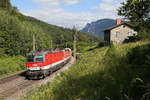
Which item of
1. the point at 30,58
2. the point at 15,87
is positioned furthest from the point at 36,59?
the point at 15,87

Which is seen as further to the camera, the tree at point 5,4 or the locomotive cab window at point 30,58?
the tree at point 5,4

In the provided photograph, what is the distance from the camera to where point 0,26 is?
1363 inches

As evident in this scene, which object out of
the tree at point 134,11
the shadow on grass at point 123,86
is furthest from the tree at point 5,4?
the shadow on grass at point 123,86

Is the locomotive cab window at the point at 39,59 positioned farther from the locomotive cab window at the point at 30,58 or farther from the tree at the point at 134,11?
the tree at the point at 134,11

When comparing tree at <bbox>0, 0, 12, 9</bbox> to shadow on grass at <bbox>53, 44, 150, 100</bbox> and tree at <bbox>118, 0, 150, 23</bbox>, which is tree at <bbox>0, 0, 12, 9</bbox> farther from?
shadow on grass at <bbox>53, 44, 150, 100</bbox>

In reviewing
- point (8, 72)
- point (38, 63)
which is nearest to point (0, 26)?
point (8, 72)

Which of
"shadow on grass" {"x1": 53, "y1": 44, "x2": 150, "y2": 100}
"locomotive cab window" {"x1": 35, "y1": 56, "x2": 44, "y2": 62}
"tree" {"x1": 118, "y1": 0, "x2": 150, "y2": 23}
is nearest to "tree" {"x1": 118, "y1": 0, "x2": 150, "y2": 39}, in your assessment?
"tree" {"x1": 118, "y1": 0, "x2": 150, "y2": 23}

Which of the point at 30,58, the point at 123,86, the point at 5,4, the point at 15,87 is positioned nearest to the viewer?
the point at 123,86

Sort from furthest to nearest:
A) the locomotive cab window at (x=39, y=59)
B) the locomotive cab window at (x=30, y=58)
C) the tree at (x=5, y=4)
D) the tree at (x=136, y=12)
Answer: the tree at (x=5, y=4) < the tree at (x=136, y=12) < the locomotive cab window at (x=30, y=58) < the locomotive cab window at (x=39, y=59)

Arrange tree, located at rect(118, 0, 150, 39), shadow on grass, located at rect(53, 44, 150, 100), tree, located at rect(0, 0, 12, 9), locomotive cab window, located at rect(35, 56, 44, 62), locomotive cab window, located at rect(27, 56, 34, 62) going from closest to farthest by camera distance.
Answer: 1. shadow on grass, located at rect(53, 44, 150, 100)
2. locomotive cab window, located at rect(35, 56, 44, 62)
3. locomotive cab window, located at rect(27, 56, 34, 62)
4. tree, located at rect(118, 0, 150, 39)
5. tree, located at rect(0, 0, 12, 9)

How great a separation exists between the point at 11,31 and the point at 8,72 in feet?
53.5

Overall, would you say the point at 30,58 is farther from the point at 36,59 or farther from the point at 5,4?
the point at 5,4

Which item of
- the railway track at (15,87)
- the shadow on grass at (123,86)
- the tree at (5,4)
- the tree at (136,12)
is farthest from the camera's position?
the tree at (5,4)

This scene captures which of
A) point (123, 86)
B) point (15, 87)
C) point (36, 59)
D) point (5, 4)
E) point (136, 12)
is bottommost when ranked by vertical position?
point (15, 87)
